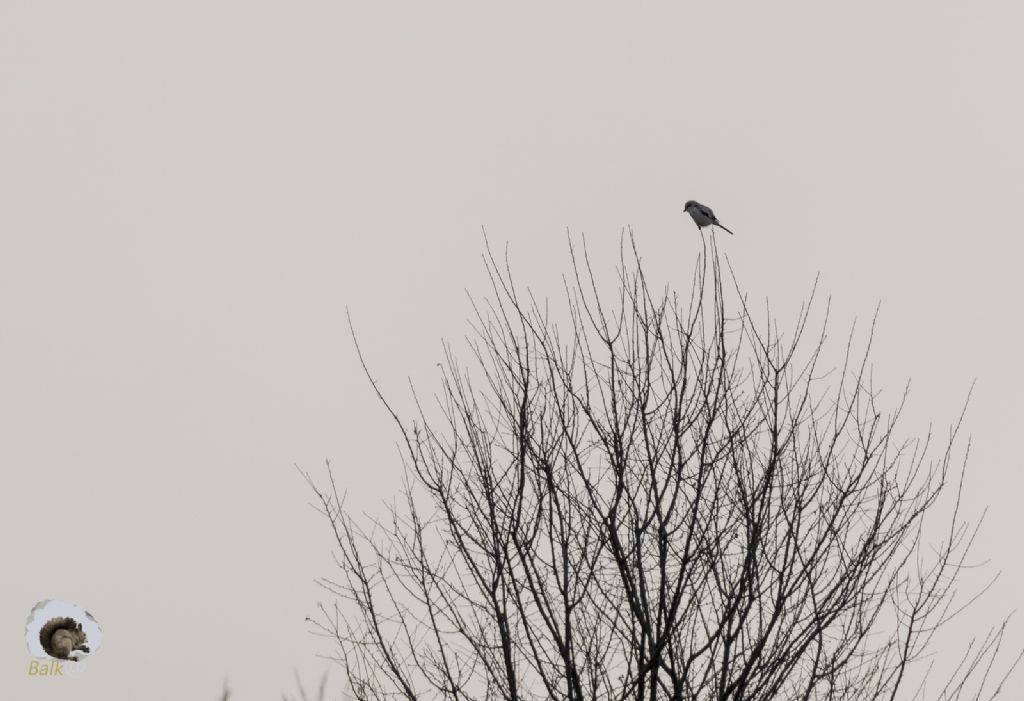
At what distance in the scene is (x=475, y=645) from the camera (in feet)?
17.7

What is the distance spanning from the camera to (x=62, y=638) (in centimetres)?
692

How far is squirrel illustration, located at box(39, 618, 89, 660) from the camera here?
685cm

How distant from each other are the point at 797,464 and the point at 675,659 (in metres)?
1.08

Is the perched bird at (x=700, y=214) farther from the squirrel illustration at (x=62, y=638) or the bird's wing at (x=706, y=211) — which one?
the squirrel illustration at (x=62, y=638)

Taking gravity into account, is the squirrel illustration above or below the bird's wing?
below

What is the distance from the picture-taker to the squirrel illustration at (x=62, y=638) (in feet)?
22.5

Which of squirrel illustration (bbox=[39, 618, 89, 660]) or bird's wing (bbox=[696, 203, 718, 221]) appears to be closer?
squirrel illustration (bbox=[39, 618, 89, 660])

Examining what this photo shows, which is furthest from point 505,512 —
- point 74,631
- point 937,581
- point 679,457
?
point 74,631

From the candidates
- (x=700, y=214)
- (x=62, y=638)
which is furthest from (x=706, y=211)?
(x=62, y=638)

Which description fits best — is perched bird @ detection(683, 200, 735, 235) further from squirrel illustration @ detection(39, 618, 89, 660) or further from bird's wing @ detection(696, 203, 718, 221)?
squirrel illustration @ detection(39, 618, 89, 660)

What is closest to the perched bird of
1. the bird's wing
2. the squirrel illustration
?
the bird's wing

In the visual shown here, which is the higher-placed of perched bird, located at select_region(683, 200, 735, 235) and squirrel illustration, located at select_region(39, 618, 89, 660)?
perched bird, located at select_region(683, 200, 735, 235)

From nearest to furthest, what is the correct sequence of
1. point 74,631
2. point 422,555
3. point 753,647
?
point 753,647 < point 422,555 < point 74,631

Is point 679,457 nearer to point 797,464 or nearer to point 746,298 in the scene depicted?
point 797,464
